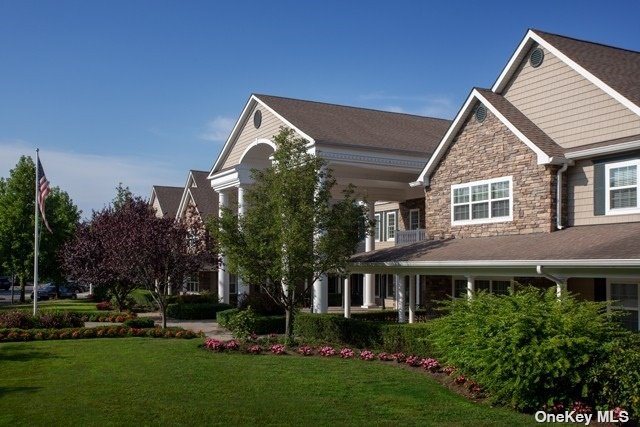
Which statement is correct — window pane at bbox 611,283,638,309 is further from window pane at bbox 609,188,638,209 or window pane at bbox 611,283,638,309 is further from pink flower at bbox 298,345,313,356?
pink flower at bbox 298,345,313,356

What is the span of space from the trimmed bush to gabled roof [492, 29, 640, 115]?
833 centimetres

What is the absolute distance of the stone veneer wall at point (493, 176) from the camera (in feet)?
67.9

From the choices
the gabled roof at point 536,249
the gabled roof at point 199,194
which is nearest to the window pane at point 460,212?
the gabled roof at point 536,249

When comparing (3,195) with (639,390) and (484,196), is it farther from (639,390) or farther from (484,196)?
(639,390)

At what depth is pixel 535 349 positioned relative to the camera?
38.8ft

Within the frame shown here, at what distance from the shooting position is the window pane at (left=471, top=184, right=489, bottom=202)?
75.2ft

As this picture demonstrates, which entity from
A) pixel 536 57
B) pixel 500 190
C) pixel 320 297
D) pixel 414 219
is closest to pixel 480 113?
pixel 536 57

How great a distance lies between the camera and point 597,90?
20031 millimetres

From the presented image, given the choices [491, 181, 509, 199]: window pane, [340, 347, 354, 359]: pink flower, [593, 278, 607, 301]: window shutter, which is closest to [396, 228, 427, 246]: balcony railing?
[491, 181, 509, 199]: window pane

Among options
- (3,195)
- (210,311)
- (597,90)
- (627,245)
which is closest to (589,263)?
(627,245)

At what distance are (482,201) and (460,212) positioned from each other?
1.18 metres

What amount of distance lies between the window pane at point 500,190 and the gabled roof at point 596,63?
3514 millimetres

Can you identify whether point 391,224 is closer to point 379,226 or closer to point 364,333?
point 379,226

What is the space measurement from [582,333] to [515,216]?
9899 millimetres
